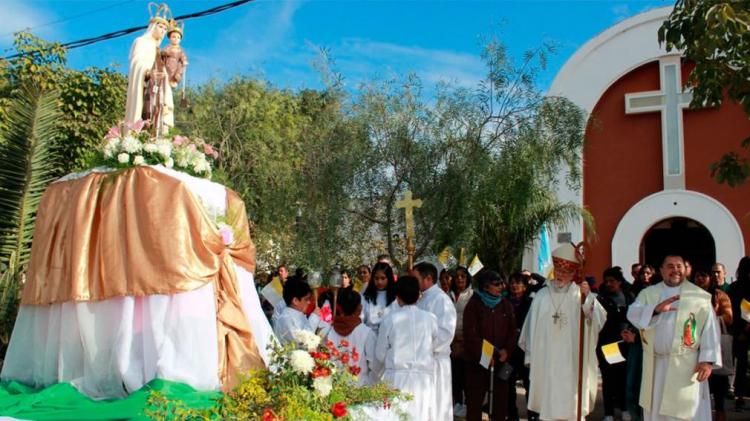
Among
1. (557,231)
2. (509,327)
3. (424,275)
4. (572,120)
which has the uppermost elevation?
(572,120)

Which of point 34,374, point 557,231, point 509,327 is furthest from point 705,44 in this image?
point 557,231

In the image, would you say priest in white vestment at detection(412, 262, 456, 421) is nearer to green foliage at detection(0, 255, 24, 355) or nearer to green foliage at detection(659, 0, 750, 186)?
green foliage at detection(659, 0, 750, 186)

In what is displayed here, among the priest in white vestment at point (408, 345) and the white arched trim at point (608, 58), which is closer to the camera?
the priest in white vestment at point (408, 345)

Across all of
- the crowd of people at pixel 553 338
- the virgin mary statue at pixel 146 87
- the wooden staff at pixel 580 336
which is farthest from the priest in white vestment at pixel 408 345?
the virgin mary statue at pixel 146 87

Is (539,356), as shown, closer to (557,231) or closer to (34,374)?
(34,374)

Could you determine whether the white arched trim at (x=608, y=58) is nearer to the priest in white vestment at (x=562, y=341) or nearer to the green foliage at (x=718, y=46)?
the green foliage at (x=718, y=46)

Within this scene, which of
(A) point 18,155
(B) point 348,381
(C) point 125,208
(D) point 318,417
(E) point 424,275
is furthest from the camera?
(A) point 18,155

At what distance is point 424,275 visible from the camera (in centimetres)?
821

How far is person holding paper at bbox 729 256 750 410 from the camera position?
938 centimetres

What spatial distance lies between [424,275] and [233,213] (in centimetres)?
214

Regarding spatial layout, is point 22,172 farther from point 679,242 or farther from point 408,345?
point 679,242

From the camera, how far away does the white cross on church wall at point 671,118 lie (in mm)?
15734

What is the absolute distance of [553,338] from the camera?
8.11 metres

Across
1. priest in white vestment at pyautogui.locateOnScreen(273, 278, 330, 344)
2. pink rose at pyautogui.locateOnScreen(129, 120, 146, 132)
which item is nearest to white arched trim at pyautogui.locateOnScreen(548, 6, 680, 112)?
priest in white vestment at pyautogui.locateOnScreen(273, 278, 330, 344)
